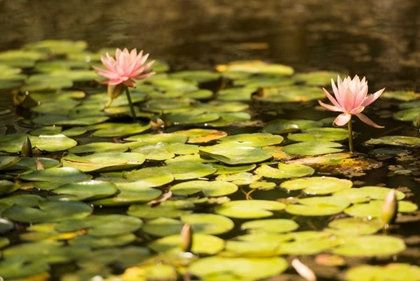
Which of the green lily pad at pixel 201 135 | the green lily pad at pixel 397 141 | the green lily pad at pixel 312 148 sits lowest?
the green lily pad at pixel 397 141

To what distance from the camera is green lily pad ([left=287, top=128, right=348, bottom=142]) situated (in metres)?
2.88

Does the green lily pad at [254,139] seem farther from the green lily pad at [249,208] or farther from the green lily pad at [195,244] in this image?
the green lily pad at [195,244]

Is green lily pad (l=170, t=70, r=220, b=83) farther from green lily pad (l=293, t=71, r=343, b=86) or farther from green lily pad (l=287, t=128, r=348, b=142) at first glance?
green lily pad (l=287, t=128, r=348, b=142)

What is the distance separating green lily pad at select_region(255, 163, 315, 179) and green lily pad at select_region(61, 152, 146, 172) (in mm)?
402

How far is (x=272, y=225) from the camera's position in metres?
2.08

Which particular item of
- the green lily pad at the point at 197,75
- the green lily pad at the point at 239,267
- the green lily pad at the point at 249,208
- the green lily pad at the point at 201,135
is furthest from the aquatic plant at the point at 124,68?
the green lily pad at the point at 239,267

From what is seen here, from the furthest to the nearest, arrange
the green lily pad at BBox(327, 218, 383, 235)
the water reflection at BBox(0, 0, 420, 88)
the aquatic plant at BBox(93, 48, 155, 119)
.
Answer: the water reflection at BBox(0, 0, 420, 88)
the aquatic plant at BBox(93, 48, 155, 119)
the green lily pad at BBox(327, 218, 383, 235)

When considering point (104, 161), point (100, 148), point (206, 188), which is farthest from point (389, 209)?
point (100, 148)

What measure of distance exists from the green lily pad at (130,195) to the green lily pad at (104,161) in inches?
7.8

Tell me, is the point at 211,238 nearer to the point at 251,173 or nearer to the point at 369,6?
the point at 251,173

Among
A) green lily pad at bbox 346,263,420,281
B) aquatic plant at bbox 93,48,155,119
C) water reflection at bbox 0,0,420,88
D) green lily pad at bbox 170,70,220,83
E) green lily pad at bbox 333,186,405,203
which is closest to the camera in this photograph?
green lily pad at bbox 346,263,420,281

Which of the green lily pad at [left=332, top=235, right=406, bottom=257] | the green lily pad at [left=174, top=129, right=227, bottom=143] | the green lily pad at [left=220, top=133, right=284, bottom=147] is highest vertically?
the green lily pad at [left=174, top=129, right=227, bottom=143]

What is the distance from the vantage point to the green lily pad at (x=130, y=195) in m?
2.26

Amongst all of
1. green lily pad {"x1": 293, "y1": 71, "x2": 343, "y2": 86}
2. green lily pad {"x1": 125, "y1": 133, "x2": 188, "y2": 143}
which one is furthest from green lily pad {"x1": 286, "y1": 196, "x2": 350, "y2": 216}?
green lily pad {"x1": 293, "y1": 71, "x2": 343, "y2": 86}
